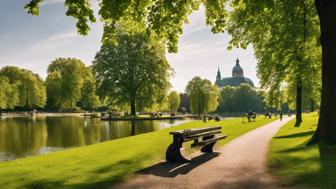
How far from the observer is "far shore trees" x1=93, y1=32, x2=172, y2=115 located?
56.0 m

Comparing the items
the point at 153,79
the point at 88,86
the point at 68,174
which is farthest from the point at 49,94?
the point at 68,174

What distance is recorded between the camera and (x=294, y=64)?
24672mm

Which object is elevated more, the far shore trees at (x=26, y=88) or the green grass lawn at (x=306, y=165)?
the far shore trees at (x=26, y=88)

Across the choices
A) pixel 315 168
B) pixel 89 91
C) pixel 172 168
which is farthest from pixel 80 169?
pixel 89 91

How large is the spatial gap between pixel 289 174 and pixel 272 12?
38.7 ft

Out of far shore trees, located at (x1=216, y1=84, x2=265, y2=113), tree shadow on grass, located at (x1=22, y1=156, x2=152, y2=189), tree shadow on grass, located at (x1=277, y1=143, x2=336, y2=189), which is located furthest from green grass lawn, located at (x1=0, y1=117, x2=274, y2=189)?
far shore trees, located at (x1=216, y1=84, x2=265, y2=113)

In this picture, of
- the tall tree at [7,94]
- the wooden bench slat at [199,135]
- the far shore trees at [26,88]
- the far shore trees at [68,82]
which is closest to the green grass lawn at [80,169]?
the wooden bench slat at [199,135]

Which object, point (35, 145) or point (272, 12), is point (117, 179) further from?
point (35, 145)

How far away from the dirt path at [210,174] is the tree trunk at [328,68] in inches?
118

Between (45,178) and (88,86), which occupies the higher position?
(88,86)

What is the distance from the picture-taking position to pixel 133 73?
5681cm

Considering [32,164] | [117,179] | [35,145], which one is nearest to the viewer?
[117,179]

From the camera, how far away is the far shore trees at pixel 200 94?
8212 cm

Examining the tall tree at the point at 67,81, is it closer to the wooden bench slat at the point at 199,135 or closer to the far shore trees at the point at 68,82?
the far shore trees at the point at 68,82
